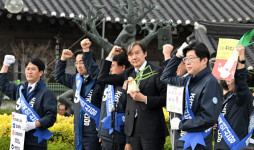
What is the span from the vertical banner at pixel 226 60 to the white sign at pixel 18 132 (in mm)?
2294

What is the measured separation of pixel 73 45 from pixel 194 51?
9.20m

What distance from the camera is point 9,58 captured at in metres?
6.19

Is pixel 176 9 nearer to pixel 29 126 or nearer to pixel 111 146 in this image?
pixel 111 146

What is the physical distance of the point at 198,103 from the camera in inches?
185

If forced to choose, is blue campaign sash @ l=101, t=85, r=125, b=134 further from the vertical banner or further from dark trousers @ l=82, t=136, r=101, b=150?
the vertical banner

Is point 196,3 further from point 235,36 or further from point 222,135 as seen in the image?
point 222,135

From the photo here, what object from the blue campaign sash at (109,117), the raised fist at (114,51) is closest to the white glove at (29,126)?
the blue campaign sash at (109,117)

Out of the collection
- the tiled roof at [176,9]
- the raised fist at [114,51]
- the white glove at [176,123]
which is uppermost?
the tiled roof at [176,9]

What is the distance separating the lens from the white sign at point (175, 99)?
4770 millimetres

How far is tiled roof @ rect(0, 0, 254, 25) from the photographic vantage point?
13438 millimetres

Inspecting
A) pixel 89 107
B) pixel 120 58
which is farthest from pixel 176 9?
pixel 89 107

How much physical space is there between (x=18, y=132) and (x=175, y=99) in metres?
2.02

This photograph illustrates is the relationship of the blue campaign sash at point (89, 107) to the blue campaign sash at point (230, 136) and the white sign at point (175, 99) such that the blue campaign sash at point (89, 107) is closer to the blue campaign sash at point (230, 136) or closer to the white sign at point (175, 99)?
the white sign at point (175, 99)

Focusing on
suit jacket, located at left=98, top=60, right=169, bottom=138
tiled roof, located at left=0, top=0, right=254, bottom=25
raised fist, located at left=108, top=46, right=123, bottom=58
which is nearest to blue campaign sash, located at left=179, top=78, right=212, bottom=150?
suit jacket, located at left=98, top=60, right=169, bottom=138
